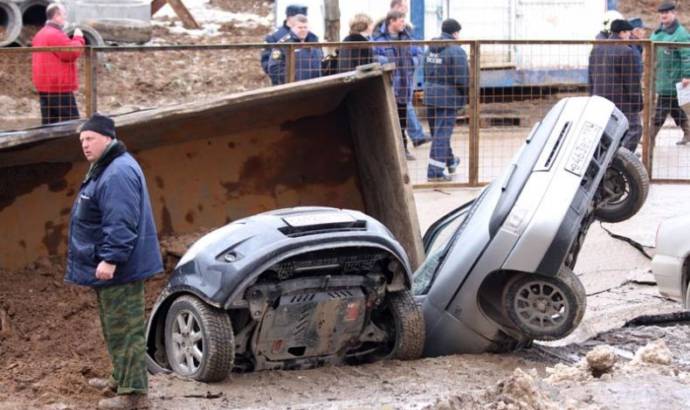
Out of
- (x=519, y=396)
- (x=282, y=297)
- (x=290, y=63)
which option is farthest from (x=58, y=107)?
(x=519, y=396)

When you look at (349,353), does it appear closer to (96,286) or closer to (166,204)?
(96,286)

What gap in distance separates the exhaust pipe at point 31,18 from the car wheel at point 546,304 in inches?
553

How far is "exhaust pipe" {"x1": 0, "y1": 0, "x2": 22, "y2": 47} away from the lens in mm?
19178

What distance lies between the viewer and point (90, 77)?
12.3 m

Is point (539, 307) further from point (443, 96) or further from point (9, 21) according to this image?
point (9, 21)

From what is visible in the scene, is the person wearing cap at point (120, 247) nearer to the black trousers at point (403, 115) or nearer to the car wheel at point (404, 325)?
the car wheel at point (404, 325)

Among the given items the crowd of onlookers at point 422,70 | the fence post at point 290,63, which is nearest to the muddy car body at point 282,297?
the fence post at point 290,63

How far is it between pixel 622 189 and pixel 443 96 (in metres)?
5.28

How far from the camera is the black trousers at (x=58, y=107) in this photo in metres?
13.0

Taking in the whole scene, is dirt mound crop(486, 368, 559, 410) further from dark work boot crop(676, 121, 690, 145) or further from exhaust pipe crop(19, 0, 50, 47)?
exhaust pipe crop(19, 0, 50, 47)

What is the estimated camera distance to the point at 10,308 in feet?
29.2

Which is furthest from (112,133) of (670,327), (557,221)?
(670,327)

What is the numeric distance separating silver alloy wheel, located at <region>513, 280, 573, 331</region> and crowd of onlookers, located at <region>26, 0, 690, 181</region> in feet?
18.9

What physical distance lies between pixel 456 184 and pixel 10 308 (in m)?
5.76
